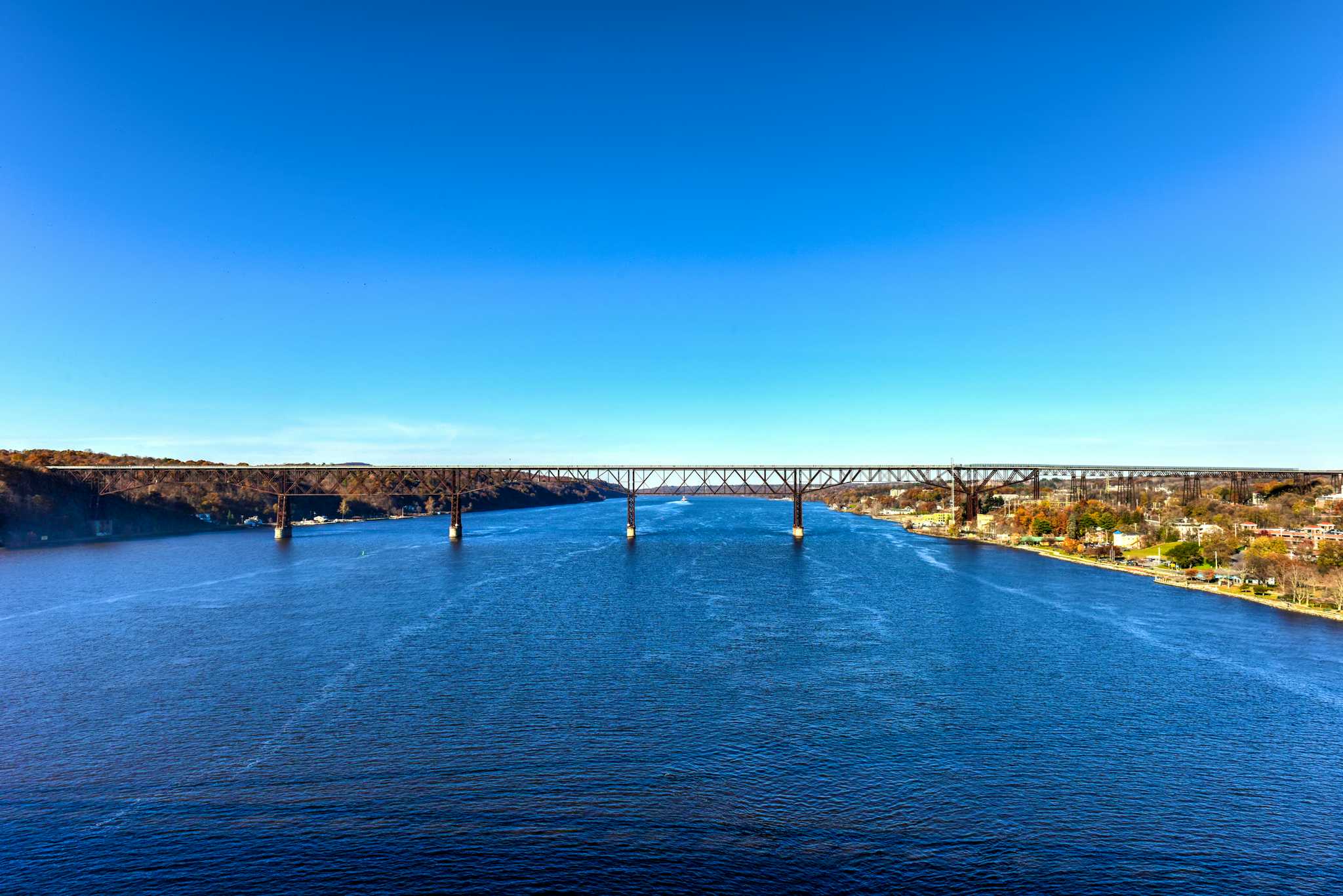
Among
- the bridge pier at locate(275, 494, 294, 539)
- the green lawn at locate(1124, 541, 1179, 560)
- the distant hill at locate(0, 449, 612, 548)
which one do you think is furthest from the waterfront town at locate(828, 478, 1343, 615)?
the distant hill at locate(0, 449, 612, 548)

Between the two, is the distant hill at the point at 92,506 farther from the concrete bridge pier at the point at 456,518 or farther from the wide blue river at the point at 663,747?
the wide blue river at the point at 663,747

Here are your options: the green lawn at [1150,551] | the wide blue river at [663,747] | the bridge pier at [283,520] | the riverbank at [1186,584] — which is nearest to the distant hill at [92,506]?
the bridge pier at [283,520]

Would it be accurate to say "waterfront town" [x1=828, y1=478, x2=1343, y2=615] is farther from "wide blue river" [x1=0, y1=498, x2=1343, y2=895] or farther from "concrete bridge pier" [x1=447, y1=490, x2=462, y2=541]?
"concrete bridge pier" [x1=447, y1=490, x2=462, y2=541]

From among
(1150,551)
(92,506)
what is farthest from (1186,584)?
(92,506)

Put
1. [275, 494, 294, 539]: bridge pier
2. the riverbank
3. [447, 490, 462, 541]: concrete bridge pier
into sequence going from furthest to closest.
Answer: [275, 494, 294, 539]: bridge pier → [447, 490, 462, 541]: concrete bridge pier → the riverbank

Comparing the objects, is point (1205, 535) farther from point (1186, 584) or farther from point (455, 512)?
point (455, 512)

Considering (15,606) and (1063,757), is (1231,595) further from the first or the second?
(15,606)

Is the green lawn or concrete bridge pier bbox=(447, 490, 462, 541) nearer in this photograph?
the green lawn

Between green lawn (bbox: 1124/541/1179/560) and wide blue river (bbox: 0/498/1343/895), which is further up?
green lawn (bbox: 1124/541/1179/560)

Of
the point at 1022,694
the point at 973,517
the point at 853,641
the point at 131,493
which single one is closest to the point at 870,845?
the point at 1022,694
